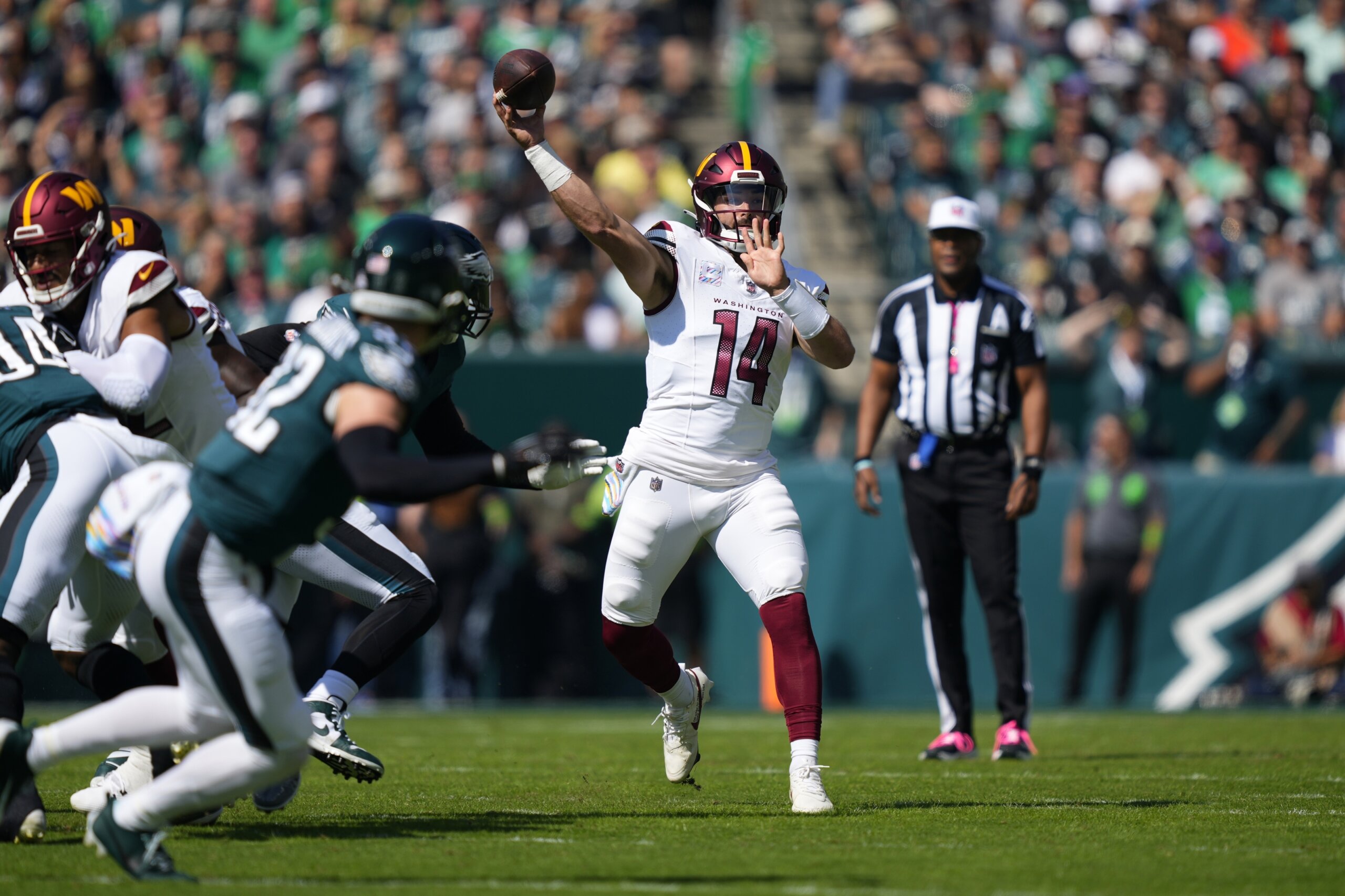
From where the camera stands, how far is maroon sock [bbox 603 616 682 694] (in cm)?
621

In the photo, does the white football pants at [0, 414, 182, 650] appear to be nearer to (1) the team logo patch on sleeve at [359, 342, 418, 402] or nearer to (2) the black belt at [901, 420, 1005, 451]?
(1) the team logo patch on sleeve at [359, 342, 418, 402]

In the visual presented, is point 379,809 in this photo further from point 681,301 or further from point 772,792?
point 681,301

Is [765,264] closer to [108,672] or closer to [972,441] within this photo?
[108,672]

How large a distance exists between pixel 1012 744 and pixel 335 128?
29.9 feet

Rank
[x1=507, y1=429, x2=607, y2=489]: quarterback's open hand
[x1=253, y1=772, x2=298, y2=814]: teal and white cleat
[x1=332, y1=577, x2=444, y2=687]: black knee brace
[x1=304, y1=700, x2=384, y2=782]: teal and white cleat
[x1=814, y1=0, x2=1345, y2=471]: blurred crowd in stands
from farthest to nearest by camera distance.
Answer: [x1=814, y1=0, x2=1345, y2=471]: blurred crowd in stands < [x1=332, y1=577, x2=444, y2=687]: black knee brace < [x1=253, y1=772, x2=298, y2=814]: teal and white cleat < [x1=304, y1=700, x2=384, y2=782]: teal and white cleat < [x1=507, y1=429, x2=607, y2=489]: quarterback's open hand

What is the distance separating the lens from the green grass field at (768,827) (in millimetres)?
4469

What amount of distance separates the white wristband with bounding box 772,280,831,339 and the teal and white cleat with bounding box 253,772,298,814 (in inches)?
86.1

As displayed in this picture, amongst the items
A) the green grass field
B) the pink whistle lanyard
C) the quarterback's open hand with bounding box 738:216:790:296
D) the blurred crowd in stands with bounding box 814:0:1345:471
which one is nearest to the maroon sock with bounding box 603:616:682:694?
the green grass field

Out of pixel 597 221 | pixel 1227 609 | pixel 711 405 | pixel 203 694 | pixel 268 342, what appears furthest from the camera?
pixel 1227 609

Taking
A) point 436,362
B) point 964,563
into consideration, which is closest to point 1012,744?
point 964,563

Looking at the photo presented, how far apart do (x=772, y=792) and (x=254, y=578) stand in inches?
98.6

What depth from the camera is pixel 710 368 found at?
240 inches

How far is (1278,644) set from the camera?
38.5 feet

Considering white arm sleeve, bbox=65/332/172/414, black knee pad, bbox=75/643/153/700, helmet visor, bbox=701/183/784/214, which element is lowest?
black knee pad, bbox=75/643/153/700
